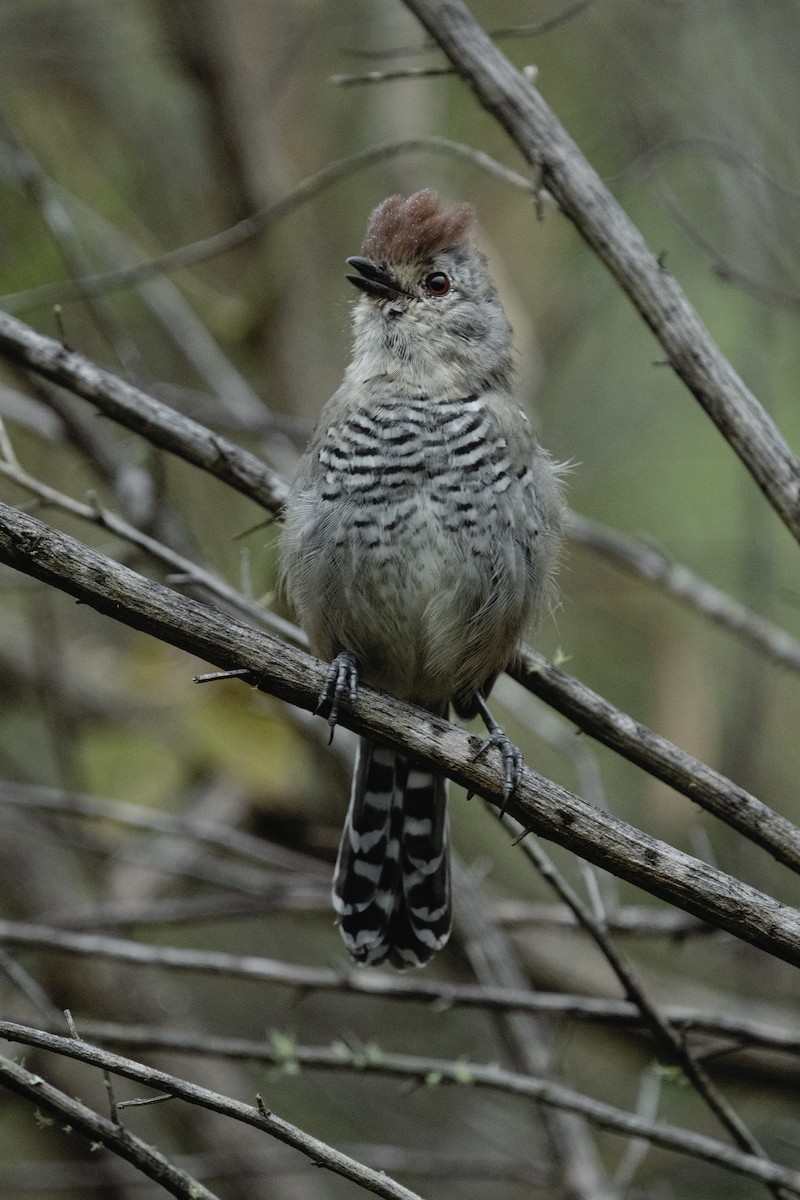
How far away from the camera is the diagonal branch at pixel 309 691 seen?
2189 mm

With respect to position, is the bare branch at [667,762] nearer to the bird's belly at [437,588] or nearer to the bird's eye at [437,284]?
the bird's belly at [437,588]

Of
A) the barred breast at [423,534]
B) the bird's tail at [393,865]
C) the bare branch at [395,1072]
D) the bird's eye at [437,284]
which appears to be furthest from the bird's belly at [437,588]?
the bare branch at [395,1072]

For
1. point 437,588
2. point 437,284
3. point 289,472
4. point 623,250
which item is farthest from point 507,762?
point 289,472

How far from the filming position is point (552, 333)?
6.34 m

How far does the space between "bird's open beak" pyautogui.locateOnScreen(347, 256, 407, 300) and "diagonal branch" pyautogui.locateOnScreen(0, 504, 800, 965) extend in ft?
5.50

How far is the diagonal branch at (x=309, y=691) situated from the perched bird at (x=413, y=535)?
0.69m

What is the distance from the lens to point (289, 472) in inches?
194

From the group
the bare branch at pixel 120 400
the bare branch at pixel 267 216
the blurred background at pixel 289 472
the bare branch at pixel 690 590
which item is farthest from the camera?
the blurred background at pixel 289 472

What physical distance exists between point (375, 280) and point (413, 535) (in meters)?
0.92

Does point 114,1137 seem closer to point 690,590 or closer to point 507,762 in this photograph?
point 507,762

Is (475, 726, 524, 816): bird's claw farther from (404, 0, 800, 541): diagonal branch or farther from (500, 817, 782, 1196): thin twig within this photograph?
(404, 0, 800, 541): diagonal branch

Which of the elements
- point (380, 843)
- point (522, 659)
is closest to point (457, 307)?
point (522, 659)

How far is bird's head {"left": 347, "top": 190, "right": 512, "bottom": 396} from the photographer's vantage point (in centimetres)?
360

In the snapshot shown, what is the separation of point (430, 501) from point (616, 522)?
3.66 meters
